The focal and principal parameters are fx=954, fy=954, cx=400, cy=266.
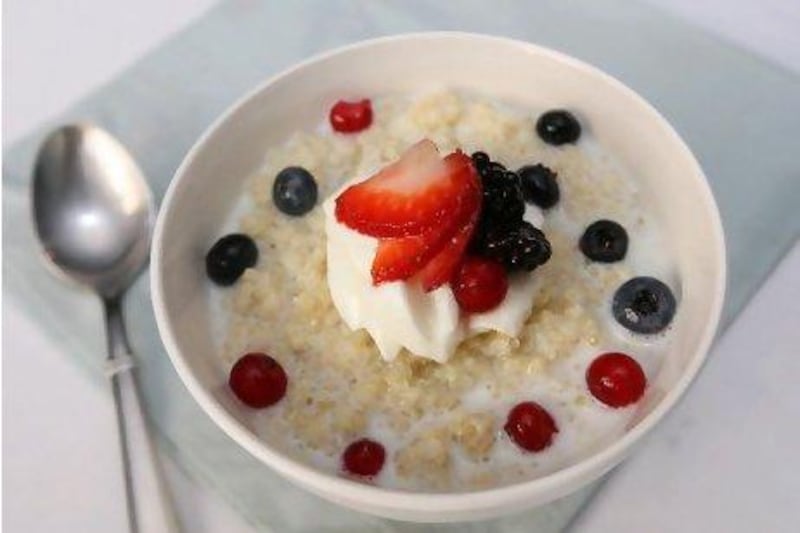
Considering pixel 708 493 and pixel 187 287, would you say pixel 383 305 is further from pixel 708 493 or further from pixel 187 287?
Answer: pixel 708 493

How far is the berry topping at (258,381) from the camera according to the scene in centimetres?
86

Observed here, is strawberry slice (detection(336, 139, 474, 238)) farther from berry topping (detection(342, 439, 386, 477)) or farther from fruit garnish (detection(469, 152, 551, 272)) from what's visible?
berry topping (detection(342, 439, 386, 477))

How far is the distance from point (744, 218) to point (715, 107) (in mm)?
177

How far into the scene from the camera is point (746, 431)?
0.94 m

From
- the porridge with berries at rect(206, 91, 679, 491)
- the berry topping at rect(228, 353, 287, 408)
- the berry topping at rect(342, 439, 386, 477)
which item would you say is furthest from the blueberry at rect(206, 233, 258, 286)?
the berry topping at rect(342, 439, 386, 477)

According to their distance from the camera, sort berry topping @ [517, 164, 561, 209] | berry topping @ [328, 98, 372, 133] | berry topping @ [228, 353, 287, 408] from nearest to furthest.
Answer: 1. berry topping @ [228, 353, 287, 408]
2. berry topping @ [517, 164, 561, 209]
3. berry topping @ [328, 98, 372, 133]

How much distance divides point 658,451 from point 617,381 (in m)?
0.13

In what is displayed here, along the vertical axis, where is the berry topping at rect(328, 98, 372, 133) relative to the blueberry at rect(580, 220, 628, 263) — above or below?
below

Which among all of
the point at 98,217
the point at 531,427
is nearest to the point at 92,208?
the point at 98,217

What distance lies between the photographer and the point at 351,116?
3.51ft

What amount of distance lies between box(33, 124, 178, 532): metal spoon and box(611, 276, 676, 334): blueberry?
0.50 meters

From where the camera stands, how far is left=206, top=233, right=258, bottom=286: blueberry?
3.13 ft

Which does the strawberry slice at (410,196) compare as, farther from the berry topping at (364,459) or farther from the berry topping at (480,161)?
the berry topping at (364,459)

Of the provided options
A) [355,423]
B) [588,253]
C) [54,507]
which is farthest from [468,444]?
[54,507]
